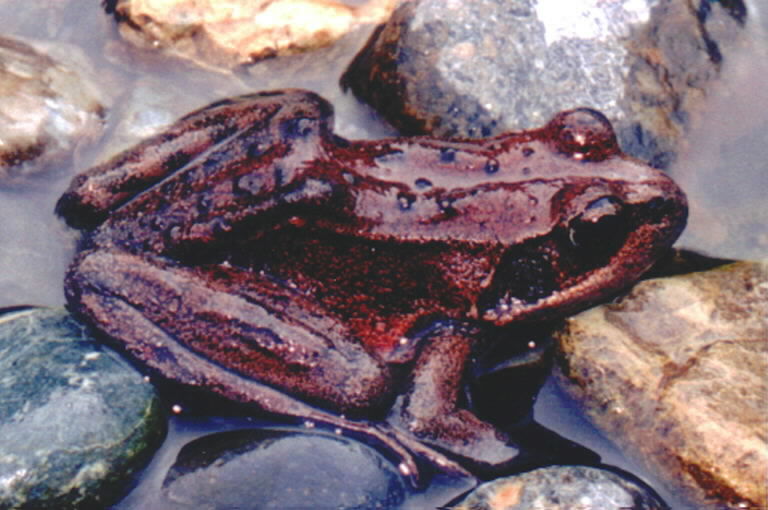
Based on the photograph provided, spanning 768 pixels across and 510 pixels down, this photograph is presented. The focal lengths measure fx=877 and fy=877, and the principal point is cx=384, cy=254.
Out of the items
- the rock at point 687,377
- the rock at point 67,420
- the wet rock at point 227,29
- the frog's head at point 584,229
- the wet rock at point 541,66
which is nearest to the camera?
the rock at point 67,420

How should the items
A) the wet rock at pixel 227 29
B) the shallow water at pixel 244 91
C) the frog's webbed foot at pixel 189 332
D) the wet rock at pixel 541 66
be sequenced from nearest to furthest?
the frog's webbed foot at pixel 189 332 → the shallow water at pixel 244 91 → the wet rock at pixel 541 66 → the wet rock at pixel 227 29

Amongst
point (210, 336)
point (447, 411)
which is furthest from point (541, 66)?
point (210, 336)

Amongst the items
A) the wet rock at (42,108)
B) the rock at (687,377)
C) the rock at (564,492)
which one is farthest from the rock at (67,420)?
the rock at (687,377)

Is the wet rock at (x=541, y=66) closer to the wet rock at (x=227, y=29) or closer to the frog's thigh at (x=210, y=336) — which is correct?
the wet rock at (x=227, y=29)

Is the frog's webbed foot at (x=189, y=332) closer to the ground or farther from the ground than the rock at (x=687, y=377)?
closer to the ground

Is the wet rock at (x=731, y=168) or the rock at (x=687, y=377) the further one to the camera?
the wet rock at (x=731, y=168)

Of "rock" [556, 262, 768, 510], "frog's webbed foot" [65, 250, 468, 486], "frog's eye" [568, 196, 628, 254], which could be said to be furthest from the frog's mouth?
"frog's webbed foot" [65, 250, 468, 486]

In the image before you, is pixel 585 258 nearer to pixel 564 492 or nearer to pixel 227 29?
pixel 564 492
